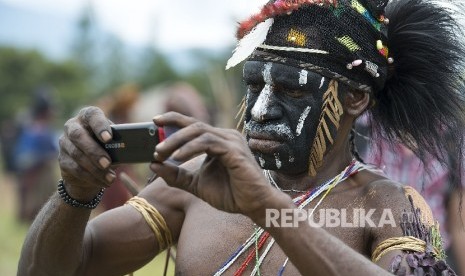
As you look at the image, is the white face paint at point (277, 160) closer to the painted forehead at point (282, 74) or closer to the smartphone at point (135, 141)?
the painted forehead at point (282, 74)

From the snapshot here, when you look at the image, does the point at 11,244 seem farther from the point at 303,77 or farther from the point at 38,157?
the point at 303,77

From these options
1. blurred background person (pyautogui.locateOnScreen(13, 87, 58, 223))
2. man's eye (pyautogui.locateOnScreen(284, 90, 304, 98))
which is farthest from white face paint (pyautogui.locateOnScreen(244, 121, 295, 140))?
blurred background person (pyautogui.locateOnScreen(13, 87, 58, 223))

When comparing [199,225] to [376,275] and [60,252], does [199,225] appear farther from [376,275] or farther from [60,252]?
[376,275]

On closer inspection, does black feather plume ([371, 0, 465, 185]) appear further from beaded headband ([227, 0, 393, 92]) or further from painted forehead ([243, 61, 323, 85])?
painted forehead ([243, 61, 323, 85])

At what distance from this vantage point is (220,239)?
11.9ft

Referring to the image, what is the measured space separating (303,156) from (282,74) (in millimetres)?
321

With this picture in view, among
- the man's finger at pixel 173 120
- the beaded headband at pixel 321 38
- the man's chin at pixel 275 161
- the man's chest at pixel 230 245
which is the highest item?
the man's finger at pixel 173 120

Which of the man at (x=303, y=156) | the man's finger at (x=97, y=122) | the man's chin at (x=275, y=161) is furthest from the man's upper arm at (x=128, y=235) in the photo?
the man's finger at (x=97, y=122)

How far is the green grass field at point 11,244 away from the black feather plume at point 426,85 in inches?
139

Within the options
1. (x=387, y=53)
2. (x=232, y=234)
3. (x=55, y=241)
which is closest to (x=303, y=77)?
(x=387, y=53)

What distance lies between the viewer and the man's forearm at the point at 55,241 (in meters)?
3.45

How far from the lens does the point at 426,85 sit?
12.5ft

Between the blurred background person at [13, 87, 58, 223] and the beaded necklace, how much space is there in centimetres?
1031

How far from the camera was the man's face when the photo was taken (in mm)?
3486
